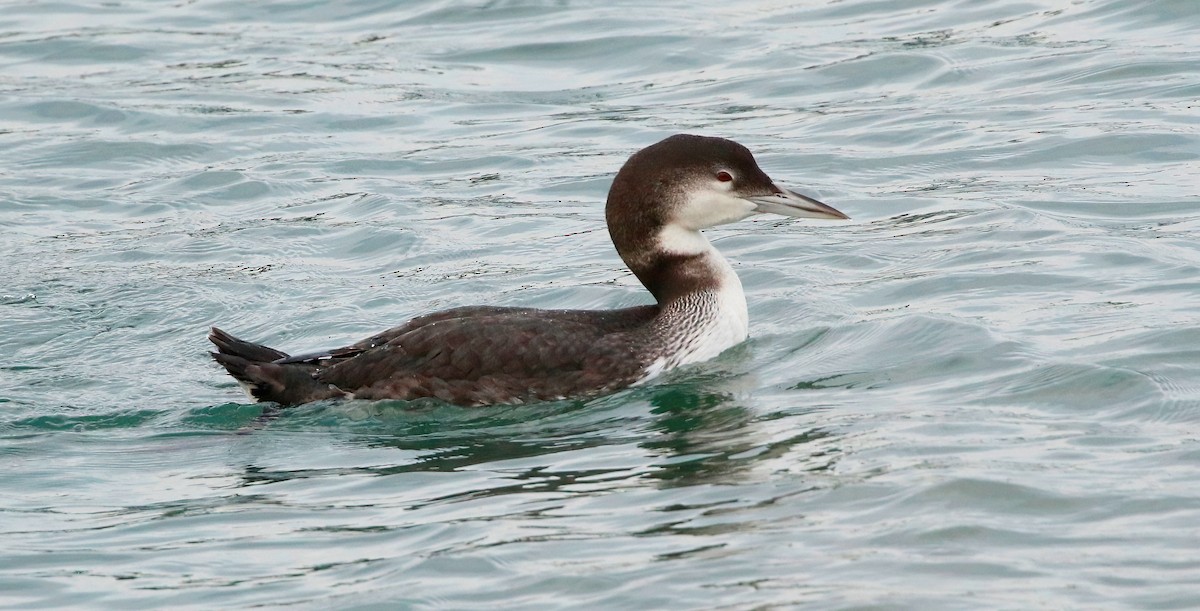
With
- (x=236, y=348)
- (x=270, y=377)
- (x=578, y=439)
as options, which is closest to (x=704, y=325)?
(x=578, y=439)

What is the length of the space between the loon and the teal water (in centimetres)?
13

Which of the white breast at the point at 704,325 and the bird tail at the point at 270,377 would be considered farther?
the white breast at the point at 704,325

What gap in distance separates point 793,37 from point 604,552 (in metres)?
10.4

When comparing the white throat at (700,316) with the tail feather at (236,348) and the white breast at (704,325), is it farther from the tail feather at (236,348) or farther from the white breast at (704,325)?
the tail feather at (236,348)

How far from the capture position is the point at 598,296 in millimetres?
10594

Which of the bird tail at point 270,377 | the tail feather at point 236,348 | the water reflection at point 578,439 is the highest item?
the tail feather at point 236,348

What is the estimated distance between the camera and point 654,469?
7.29 m

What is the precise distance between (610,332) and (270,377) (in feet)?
5.27

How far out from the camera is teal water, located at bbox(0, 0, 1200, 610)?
6371 millimetres

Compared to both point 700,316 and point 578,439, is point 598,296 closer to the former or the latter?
point 700,316

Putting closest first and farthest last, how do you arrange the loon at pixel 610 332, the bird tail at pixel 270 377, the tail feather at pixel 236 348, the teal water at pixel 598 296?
the teal water at pixel 598 296, the loon at pixel 610 332, the bird tail at pixel 270 377, the tail feather at pixel 236 348

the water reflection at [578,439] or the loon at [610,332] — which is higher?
the loon at [610,332]

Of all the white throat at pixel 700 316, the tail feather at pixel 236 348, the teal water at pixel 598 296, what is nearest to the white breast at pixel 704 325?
the white throat at pixel 700 316

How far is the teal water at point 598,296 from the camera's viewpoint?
6371 mm
